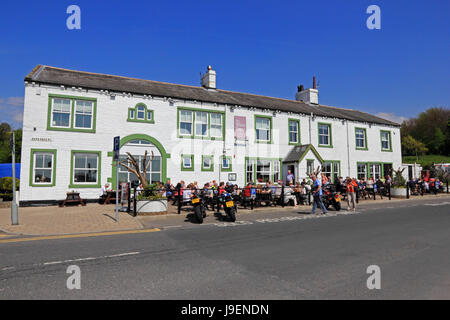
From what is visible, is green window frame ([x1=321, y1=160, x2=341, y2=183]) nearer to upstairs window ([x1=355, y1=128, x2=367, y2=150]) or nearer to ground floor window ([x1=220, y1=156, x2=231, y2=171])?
upstairs window ([x1=355, y1=128, x2=367, y2=150])

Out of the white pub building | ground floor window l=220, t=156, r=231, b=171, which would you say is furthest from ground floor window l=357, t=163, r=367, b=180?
ground floor window l=220, t=156, r=231, b=171

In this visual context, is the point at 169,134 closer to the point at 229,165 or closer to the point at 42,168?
A: the point at 229,165

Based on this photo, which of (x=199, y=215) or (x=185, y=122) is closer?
(x=199, y=215)

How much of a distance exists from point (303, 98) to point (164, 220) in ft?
75.8

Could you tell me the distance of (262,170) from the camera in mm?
22875

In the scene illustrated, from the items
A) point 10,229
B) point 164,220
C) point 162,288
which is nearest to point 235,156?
point 164,220

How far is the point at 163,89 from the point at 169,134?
12.5 feet

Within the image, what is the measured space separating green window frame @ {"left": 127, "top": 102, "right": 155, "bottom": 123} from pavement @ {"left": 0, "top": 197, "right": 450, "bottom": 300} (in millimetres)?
11698

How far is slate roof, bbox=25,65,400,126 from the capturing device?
17.8 metres

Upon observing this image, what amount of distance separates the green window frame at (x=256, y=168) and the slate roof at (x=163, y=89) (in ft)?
14.1

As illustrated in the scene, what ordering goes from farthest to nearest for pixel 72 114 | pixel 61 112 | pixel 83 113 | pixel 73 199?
1. pixel 83 113
2. pixel 72 114
3. pixel 61 112
4. pixel 73 199

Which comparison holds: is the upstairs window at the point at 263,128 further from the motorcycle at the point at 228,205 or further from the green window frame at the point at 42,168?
the green window frame at the point at 42,168

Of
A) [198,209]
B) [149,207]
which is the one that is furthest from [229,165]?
[198,209]

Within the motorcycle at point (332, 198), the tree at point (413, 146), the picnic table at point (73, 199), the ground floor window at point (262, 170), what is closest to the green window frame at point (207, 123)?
the ground floor window at point (262, 170)
